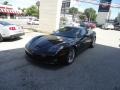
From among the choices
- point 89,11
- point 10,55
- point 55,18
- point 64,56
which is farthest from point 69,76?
point 89,11

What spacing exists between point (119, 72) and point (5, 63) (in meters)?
3.60

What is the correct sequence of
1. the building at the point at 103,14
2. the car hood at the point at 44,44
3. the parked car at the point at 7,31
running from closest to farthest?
the car hood at the point at 44,44 → the parked car at the point at 7,31 → the building at the point at 103,14

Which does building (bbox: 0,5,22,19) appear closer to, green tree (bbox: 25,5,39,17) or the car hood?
green tree (bbox: 25,5,39,17)

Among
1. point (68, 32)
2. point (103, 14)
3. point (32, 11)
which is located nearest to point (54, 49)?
point (68, 32)

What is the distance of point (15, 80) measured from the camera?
3.40m

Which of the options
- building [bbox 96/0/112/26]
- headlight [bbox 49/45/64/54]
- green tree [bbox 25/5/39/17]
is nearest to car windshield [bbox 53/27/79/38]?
headlight [bbox 49/45/64/54]

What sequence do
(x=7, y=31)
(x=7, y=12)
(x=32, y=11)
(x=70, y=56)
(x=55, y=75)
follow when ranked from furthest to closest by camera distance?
(x=32, y=11), (x=7, y=12), (x=7, y=31), (x=70, y=56), (x=55, y=75)

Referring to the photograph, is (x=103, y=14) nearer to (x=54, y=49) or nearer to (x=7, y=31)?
(x=7, y=31)

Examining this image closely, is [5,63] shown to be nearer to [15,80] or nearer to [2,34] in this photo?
[15,80]

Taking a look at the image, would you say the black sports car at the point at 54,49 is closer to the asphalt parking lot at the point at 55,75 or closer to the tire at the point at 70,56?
the tire at the point at 70,56

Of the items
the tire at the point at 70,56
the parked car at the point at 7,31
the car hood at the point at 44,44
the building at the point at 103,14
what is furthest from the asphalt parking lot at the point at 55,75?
the building at the point at 103,14

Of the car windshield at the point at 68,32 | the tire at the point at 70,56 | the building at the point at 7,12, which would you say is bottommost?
the tire at the point at 70,56

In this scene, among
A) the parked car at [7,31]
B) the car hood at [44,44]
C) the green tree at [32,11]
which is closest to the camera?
the car hood at [44,44]

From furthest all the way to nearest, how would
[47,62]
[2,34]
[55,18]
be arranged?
1. [55,18]
2. [2,34]
3. [47,62]
